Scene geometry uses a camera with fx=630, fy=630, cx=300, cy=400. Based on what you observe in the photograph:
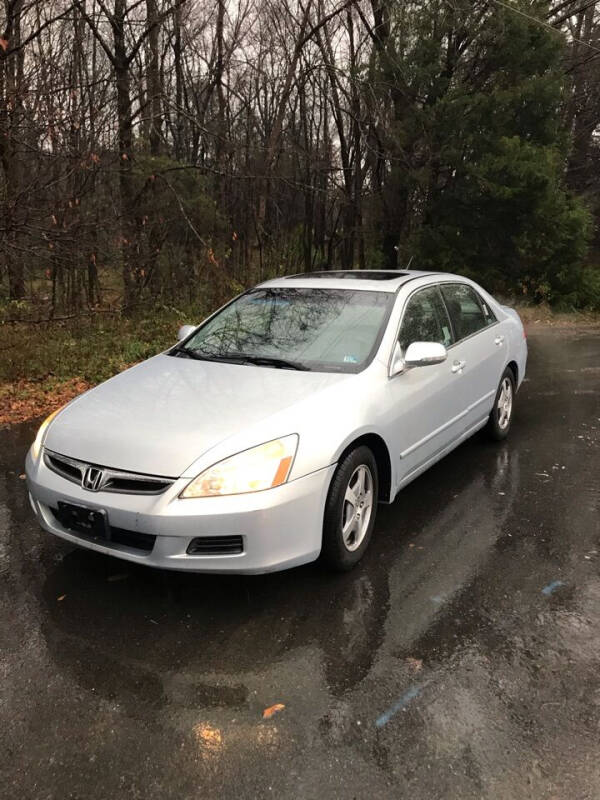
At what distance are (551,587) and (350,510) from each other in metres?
1.14

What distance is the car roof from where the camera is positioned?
4.60 m

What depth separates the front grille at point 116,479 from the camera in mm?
2951

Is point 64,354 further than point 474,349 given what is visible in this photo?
Yes

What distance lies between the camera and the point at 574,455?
5457 mm

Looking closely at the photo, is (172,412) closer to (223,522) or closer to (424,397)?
(223,522)

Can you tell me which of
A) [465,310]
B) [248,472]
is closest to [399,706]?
[248,472]

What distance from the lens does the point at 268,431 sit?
10.2 feet

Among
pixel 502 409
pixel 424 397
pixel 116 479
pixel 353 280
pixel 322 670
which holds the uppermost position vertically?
pixel 353 280

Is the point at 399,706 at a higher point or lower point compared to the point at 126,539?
lower

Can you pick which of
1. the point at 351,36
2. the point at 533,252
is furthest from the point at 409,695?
the point at 351,36

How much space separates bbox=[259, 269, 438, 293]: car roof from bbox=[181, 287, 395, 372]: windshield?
76mm

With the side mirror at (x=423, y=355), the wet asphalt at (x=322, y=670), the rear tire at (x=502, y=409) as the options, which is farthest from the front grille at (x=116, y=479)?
the rear tire at (x=502, y=409)

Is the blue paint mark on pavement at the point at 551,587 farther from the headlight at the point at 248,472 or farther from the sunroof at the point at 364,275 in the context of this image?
the sunroof at the point at 364,275

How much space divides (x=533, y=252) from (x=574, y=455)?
1276 centimetres
